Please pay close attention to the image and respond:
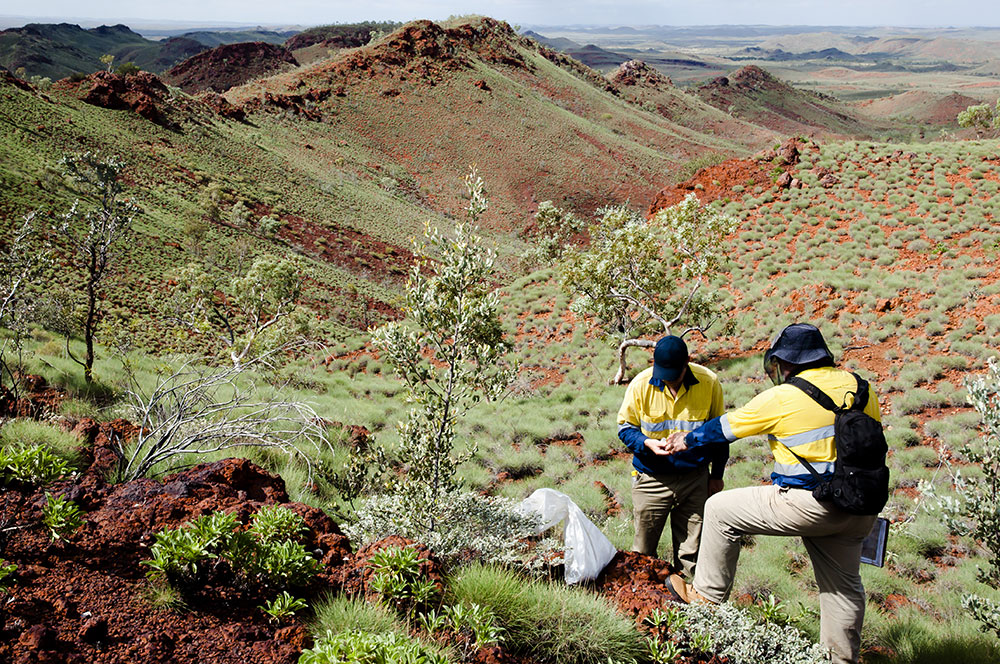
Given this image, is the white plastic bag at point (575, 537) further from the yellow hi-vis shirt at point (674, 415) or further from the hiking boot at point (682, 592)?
the yellow hi-vis shirt at point (674, 415)

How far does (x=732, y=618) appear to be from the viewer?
2904mm

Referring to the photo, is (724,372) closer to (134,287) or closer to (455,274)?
(455,274)

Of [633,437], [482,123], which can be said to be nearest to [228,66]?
[482,123]

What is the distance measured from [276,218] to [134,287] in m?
12.3

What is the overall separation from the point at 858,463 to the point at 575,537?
1.71 meters

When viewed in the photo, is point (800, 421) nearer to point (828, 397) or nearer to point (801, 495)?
point (828, 397)

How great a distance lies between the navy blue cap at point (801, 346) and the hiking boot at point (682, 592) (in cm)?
155

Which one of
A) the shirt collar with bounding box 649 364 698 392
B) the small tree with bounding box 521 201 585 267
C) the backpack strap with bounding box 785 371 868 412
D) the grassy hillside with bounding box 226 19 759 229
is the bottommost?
the small tree with bounding box 521 201 585 267

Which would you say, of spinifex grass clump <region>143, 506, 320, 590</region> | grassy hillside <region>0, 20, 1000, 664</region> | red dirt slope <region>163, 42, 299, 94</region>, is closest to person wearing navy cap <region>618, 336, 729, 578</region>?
grassy hillside <region>0, 20, 1000, 664</region>

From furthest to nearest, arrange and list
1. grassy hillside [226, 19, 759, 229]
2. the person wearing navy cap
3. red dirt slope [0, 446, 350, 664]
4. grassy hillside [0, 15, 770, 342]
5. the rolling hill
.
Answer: the rolling hill, grassy hillside [226, 19, 759, 229], grassy hillside [0, 15, 770, 342], the person wearing navy cap, red dirt slope [0, 446, 350, 664]

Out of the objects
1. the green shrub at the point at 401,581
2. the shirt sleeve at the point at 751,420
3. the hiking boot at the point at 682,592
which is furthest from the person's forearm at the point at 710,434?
the green shrub at the point at 401,581

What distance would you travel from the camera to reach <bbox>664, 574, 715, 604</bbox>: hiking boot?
3217mm

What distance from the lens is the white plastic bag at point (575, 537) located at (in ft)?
10.9

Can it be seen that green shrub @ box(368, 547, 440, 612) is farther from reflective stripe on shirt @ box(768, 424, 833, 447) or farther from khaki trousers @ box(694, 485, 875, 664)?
Result: reflective stripe on shirt @ box(768, 424, 833, 447)
